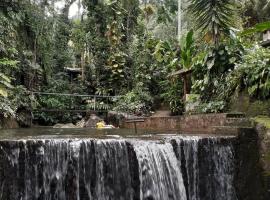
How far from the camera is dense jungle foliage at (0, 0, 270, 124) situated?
36.8 feet

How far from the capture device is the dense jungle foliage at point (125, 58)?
36.8 feet

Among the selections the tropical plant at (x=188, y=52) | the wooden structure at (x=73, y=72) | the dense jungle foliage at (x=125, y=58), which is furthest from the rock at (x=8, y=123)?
the wooden structure at (x=73, y=72)

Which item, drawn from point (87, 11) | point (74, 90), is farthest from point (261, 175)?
point (87, 11)

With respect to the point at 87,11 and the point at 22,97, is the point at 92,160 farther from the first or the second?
the point at 87,11

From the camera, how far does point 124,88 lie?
2214 centimetres

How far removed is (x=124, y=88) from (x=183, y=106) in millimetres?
8291

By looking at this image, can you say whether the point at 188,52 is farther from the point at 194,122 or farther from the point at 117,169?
the point at 117,169

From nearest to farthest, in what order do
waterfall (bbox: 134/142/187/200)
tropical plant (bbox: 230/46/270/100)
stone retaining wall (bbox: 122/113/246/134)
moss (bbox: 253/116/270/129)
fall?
waterfall (bbox: 134/142/187/200), moss (bbox: 253/116/270/129), tropical plant (bbox: 230/46/270/100), stone retaining wall (bbox: 122/113/246/134)

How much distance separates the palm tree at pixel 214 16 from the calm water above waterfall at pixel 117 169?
4559mm

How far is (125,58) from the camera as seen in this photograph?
74.5 feet

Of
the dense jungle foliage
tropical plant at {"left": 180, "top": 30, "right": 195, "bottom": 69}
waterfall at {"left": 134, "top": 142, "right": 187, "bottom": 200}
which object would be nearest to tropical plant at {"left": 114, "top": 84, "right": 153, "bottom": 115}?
the dense jungle foliage

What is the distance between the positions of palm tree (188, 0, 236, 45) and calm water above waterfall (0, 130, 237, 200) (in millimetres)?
4559

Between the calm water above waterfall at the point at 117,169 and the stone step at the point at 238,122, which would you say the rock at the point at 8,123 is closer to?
the calm water above waterfall at the point at 117,169

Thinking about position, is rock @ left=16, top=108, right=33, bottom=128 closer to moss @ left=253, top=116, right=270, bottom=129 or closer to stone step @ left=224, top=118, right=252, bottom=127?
stone step @ left=224, top=118, right=252, bottom=127
